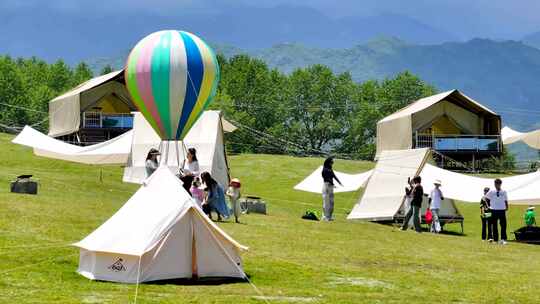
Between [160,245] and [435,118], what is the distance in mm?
50995

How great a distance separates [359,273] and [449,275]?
1876mm

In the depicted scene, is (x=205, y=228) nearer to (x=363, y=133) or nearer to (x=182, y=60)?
(x=182, y=60)

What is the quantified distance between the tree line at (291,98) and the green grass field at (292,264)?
74232 millimetres

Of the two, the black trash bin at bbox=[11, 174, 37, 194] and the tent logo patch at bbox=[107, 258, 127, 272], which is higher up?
the black trash bin at bbox=[11, 174, 37, 194]

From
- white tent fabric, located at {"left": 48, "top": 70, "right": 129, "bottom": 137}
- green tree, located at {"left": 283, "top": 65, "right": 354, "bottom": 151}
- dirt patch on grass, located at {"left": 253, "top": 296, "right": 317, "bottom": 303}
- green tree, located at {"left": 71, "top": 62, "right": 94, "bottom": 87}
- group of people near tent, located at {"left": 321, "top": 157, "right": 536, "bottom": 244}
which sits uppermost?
green tree, located at {"left": 71, "top": 62, "right": 94, "bottom": 87}

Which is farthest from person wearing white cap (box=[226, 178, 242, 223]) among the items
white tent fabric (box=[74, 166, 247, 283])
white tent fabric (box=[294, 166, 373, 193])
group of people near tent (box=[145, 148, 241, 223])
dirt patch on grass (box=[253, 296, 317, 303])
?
white tent fabric (box=[294, 166, 373, 193])

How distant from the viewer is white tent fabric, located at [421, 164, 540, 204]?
30.6 metres

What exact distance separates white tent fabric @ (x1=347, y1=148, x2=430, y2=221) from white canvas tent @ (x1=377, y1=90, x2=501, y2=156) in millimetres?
A: 26380

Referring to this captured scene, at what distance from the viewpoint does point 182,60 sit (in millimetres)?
33281

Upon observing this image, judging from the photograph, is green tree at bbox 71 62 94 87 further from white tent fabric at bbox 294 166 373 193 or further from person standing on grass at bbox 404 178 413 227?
person standing on grass at bbox 404 178 413 227

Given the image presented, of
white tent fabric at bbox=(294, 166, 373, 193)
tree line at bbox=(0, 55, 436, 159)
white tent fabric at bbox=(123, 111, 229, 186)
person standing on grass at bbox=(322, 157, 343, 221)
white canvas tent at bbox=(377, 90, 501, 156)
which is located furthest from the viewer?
tree line at bbox=(0, 55, 436, 159)

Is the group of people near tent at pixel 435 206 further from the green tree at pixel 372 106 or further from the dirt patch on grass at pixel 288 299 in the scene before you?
the green tree at pixel 372 106

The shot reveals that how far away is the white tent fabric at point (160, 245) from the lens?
15.0 m

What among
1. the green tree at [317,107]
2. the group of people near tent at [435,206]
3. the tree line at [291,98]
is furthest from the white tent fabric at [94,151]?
the green tree at [317,107]
